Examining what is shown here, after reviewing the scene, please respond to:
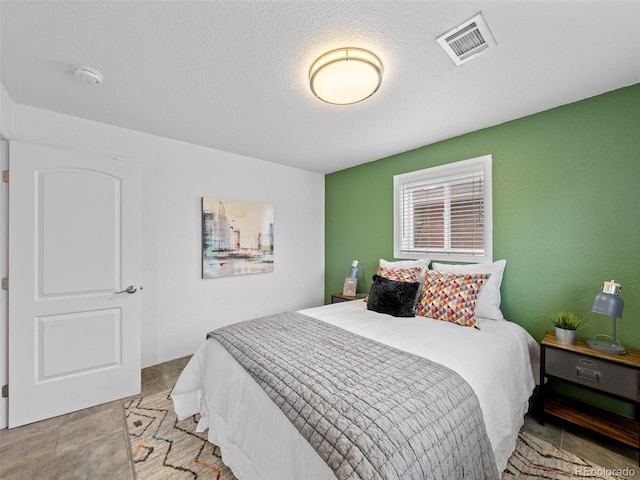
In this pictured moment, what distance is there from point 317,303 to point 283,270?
0.86 metres

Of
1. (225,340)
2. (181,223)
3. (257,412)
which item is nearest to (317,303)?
(181,223)

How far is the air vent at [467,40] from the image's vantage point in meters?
1.35

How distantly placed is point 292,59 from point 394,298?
76.7 inches

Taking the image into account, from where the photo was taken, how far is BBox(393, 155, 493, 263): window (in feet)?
8.52

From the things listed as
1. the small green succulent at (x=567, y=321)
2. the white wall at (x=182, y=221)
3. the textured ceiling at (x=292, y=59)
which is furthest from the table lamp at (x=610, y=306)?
the white wall at (x=182, y=221)

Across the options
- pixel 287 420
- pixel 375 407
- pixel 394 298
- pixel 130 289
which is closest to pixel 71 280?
pixel 130 289

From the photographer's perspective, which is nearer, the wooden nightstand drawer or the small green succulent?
the wooden nightstand drawer

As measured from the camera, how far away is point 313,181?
4.21m

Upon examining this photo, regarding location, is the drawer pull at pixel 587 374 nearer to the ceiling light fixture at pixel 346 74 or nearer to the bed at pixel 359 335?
the bed at pixel 359 335

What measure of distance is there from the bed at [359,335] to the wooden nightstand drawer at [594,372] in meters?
0.16

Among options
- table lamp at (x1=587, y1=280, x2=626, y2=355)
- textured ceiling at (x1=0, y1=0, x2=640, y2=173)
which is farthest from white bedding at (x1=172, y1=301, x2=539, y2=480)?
textured ceiling at (x1=0, y1=0, x2=640, y2=173)

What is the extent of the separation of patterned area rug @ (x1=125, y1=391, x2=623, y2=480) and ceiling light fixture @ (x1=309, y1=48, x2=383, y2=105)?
7.51 ft

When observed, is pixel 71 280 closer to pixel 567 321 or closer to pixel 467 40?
pixel 467 40

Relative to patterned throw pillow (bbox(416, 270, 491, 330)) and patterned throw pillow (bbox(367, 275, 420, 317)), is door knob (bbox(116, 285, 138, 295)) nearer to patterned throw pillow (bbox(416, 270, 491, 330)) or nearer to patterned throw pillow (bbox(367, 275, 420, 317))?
patterned throw pillow (bbox(367, 275, 420, 317))
